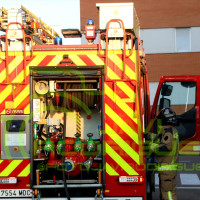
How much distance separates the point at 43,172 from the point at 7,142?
2.18 feet

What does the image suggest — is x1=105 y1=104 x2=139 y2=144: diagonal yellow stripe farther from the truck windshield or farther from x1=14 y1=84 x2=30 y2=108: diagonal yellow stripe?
the truck windshield

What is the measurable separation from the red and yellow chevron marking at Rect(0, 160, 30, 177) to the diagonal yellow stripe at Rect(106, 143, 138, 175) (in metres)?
1.04

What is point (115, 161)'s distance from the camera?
5.74 meters

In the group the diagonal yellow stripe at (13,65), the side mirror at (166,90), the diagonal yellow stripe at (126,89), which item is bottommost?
the diagonal yellow stripe at (126,89)

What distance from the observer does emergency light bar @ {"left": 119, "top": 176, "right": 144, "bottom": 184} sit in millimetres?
5699

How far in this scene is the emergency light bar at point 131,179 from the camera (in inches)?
224

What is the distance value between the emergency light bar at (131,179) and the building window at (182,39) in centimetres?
1965

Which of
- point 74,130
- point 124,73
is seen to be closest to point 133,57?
point 124,73

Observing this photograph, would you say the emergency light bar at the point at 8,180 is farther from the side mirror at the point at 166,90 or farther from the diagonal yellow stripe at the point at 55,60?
the side mirror at the point at 166,90

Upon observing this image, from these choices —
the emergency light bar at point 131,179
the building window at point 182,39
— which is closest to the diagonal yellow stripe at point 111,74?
the emergency light bar at point 131,179

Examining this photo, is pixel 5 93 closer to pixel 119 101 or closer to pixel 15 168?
pixel 15 168

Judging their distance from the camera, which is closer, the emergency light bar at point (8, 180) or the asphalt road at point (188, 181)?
the emergency light bar at point (8, 180)

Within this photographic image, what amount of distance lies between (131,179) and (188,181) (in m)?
5.61

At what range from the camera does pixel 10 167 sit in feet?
19.1
